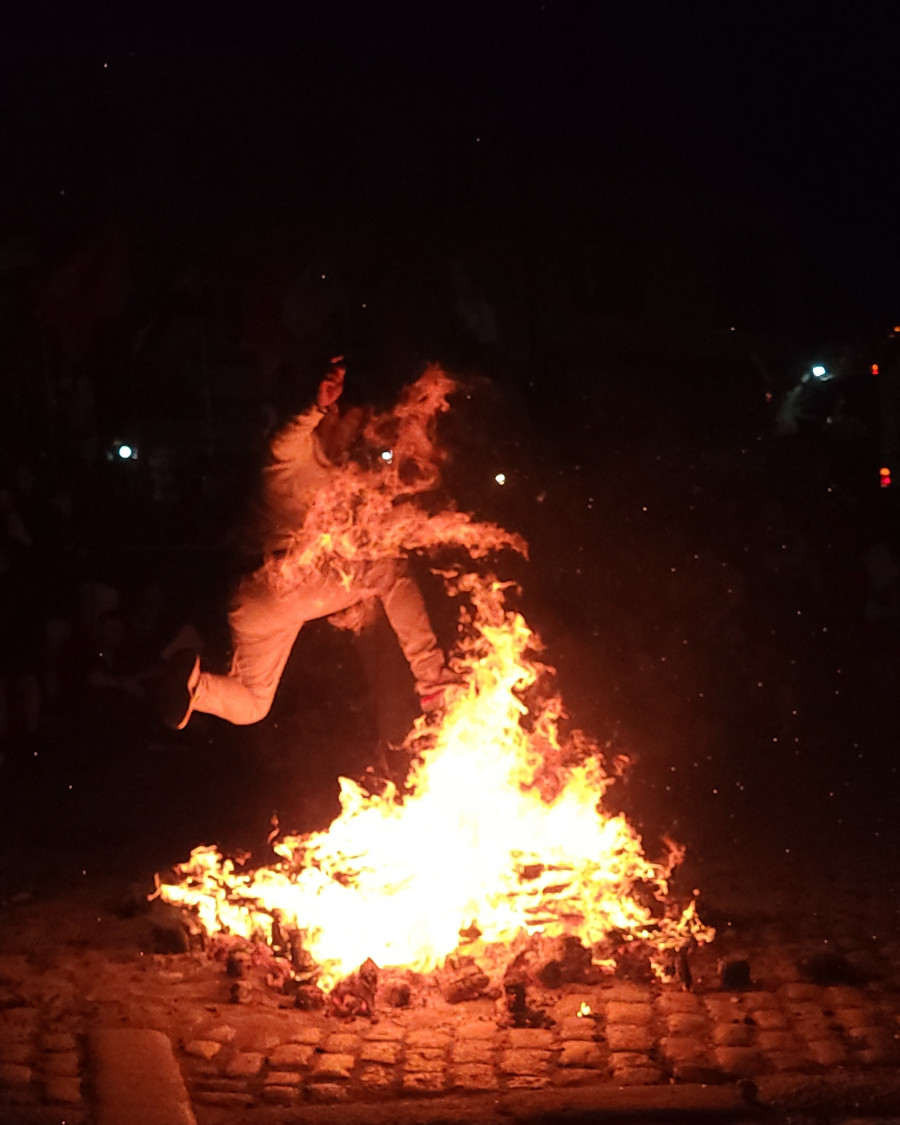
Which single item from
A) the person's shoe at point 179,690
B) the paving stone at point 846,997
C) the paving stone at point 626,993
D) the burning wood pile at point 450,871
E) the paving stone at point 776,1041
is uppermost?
the person's shoe at point 179,690

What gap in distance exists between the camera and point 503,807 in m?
6.41

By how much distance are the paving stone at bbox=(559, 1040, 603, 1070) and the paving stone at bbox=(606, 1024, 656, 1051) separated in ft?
0.28

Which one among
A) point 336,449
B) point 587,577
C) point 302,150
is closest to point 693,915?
point 336,449

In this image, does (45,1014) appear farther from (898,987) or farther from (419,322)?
(419,322)

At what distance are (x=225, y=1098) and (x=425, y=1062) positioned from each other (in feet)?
2.53

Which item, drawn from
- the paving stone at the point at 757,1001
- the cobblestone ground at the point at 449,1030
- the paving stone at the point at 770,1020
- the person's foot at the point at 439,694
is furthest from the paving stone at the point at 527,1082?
the person's foot at the point at 439,694

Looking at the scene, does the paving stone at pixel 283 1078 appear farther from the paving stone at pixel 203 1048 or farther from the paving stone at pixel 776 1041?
the paving stone at pixel 776 1041

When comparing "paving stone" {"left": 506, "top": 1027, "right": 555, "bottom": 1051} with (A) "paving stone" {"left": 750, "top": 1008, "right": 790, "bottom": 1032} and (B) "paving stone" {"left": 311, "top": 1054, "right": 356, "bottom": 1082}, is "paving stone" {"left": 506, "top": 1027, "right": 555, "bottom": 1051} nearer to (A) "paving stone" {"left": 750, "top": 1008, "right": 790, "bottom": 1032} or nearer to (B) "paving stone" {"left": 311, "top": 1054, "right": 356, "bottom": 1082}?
(B) "paving stone" {"left": 311, "top": 1054, "right": 356, "bottom": 1082}

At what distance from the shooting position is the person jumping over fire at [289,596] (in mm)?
6633

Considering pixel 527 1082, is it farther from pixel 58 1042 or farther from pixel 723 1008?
pixel 58 1042

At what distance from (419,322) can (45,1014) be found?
56.8 ft

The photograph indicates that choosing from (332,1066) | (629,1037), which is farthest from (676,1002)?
(332,1066)

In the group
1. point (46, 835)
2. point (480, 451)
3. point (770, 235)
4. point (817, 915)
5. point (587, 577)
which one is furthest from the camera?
point (770, 235)

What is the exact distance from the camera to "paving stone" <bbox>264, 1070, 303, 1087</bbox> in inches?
182
